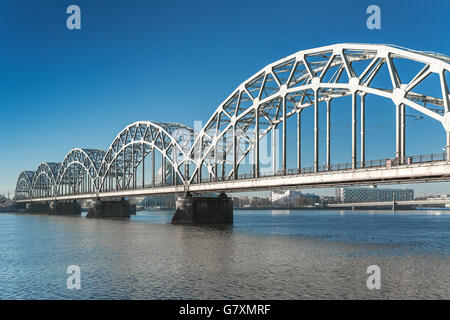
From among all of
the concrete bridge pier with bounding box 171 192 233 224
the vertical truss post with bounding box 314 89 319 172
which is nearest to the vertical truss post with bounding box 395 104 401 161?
the vertical truss post with bounding box 314 89 319 172

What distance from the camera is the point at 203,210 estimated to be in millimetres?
81062

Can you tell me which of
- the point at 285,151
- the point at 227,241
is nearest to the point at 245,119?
the point at 285,151

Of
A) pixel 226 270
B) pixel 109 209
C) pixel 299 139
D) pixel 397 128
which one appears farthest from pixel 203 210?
pixel 109 209

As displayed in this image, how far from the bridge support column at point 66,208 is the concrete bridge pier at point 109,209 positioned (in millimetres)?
43865

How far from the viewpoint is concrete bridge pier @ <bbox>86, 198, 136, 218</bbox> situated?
129m

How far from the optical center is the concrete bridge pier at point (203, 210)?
8094 centimetres

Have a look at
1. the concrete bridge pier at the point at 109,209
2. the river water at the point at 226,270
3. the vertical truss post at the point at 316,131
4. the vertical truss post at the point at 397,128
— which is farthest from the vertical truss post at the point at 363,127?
the concrete bridge pier at the point at 109,209

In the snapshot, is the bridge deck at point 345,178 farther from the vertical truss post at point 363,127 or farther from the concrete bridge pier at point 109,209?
the concrete bridge pier at point 109,209

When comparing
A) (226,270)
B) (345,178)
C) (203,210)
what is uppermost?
(345,178)

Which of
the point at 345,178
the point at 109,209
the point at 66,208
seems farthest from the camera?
the point at 66,208

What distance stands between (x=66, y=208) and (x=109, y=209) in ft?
166

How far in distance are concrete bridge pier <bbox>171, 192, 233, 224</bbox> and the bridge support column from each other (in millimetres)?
99779

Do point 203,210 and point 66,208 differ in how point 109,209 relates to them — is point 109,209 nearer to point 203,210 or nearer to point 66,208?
point 66,208
